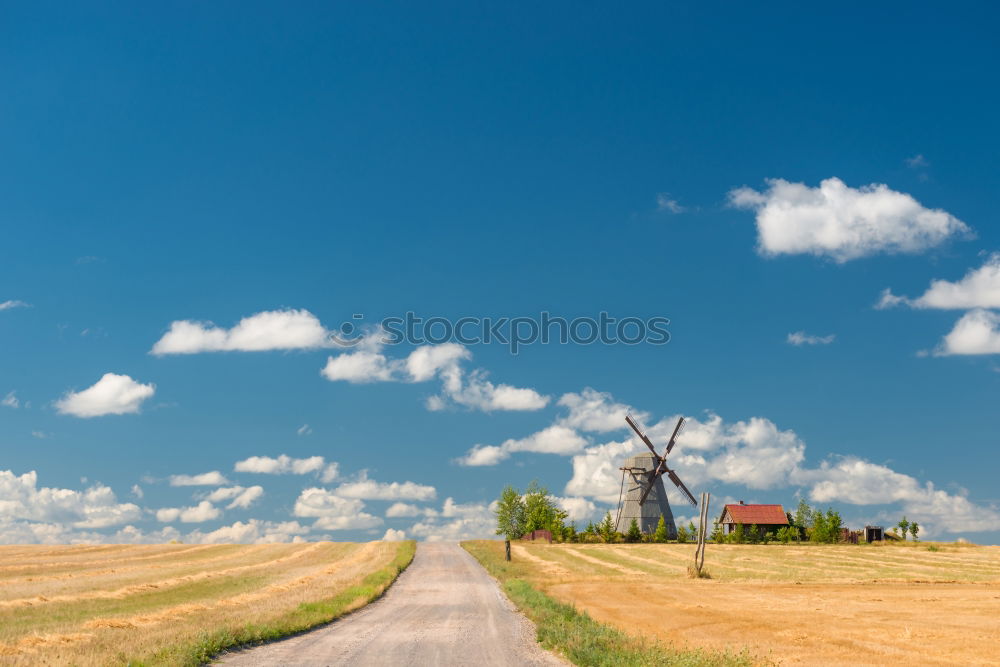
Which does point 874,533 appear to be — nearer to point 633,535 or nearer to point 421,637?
point 633,535

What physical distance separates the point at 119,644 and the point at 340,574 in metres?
33.8

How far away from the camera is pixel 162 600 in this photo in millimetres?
38906

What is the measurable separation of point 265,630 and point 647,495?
307ft

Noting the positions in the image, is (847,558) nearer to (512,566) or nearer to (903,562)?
(903,562)

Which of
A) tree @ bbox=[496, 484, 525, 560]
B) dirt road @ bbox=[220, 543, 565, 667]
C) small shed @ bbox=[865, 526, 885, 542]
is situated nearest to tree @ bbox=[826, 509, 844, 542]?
small shed @ bbox=[865, 526, 885, 542]

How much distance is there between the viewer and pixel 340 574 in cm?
5506

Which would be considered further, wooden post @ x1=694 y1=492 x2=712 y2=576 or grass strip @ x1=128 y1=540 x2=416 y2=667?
wooden post @ x1=694 y1=492 x2=712 y2=576

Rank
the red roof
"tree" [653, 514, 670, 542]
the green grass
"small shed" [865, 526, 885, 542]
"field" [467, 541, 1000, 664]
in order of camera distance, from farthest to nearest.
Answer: the red roof < "small shed" [865, 526, 885, 542] < "tree" [653, 514, 670, 542] < "field" [467, 541, 1000, 664] < the green grass

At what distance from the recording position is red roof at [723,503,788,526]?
123m

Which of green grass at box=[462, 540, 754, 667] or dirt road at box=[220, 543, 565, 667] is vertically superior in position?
green grass at box=[462, 540, 754, 667]

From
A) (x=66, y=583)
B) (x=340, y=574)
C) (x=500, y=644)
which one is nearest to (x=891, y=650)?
(x=500, y=644)

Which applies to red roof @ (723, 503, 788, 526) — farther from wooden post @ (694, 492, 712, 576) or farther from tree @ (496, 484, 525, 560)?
wooden post @ (694, 492, 712, 576)

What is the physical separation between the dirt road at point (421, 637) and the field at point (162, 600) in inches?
49.5

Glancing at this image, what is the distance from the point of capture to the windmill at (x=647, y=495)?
112 metres
